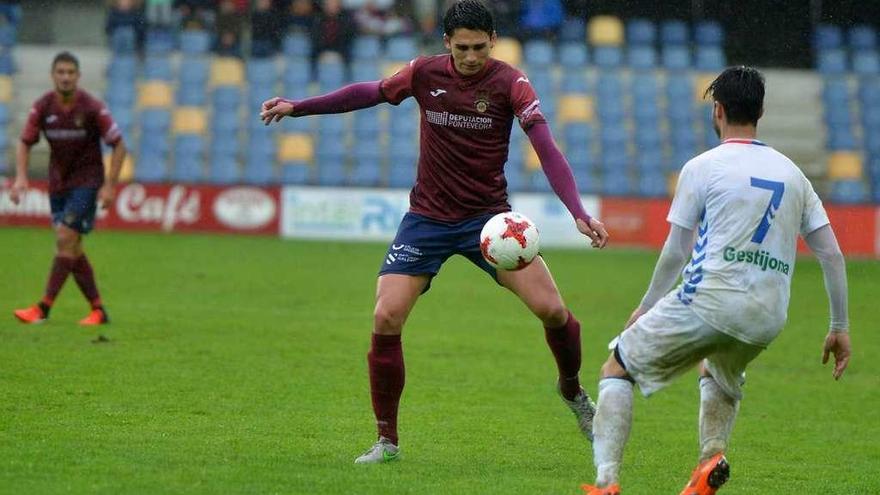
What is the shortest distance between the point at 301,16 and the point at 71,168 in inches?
642

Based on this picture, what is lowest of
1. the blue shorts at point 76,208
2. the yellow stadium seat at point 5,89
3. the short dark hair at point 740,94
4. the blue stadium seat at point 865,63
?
the blue shorts at point 76,208

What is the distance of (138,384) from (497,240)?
348 centimetres

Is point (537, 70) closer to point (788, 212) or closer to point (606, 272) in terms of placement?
point (606, 272)

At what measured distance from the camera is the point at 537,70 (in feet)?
92.5

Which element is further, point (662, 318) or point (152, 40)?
point (152, 40)

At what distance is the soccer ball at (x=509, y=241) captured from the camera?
682 cm

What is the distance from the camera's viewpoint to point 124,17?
2780 centimetres

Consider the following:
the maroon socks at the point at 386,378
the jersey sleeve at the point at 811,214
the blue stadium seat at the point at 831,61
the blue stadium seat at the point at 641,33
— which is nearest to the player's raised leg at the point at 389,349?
the maroon socks at the point at 386,378

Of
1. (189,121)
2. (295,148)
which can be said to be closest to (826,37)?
(295,148)

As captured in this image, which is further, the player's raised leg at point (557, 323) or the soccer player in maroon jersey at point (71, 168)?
the soccer player in maroon jersey at point (71, 168)

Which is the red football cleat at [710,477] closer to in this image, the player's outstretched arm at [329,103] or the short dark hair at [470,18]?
the short dark hair at [470,18]

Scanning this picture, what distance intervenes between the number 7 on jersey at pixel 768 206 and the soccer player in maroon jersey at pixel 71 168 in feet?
25.6

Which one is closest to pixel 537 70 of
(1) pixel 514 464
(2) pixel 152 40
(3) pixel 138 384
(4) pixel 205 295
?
(2) pixel 152 40

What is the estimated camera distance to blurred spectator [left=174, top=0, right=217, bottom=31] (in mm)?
28422
